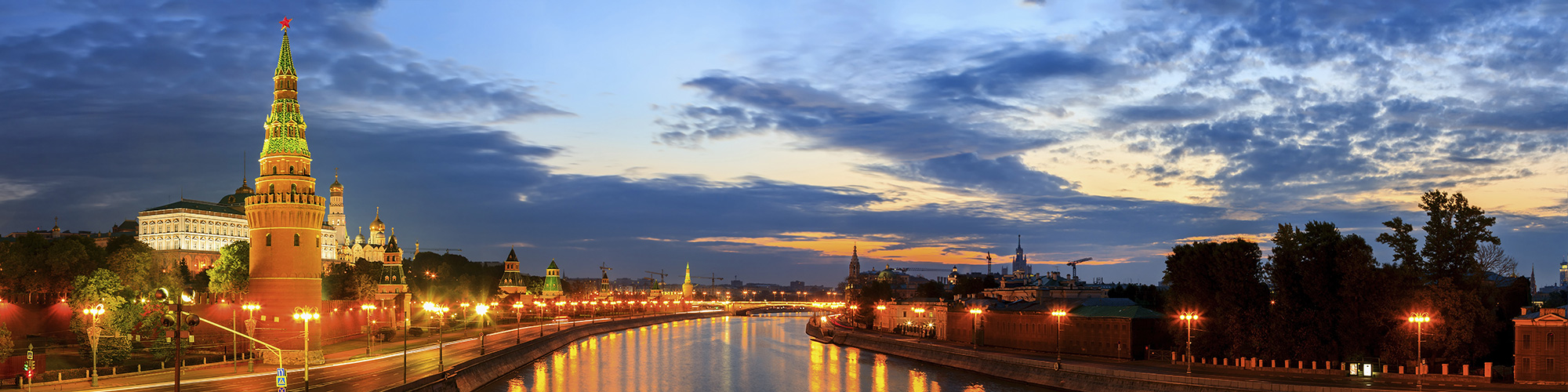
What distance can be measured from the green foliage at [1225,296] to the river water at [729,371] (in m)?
15.0

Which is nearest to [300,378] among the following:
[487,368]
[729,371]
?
[487,368]

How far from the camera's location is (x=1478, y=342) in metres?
66.4

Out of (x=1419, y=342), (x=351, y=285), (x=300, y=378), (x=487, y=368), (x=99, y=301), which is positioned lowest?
(x=487, y=368)

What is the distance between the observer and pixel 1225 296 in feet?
265

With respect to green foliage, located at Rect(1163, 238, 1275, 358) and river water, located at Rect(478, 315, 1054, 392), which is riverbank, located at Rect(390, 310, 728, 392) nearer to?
river water, located at Rect(478, 315, 1054, 392)

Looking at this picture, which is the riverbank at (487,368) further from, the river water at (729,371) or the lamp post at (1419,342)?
the lamp post at (1419,342)

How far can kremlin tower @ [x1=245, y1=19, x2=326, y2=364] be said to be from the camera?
79938 millimetres

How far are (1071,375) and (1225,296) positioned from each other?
15585mm

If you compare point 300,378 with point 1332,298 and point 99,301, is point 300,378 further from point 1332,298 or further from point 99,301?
point 1332,298

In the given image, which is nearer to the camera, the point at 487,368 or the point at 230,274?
the point at 487,368

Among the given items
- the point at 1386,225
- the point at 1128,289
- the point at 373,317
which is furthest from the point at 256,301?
the point at 1128,289

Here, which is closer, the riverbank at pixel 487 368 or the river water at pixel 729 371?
the riverbank at pixel 487 368

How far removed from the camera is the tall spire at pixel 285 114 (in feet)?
268

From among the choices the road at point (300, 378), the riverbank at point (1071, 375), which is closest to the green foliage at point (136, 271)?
the road at point (300, 378)
